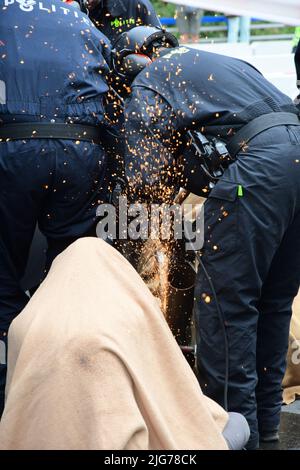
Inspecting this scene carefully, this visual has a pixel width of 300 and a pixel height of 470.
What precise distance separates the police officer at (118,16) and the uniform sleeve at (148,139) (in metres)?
2.05

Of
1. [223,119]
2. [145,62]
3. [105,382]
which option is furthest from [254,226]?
[105,382]

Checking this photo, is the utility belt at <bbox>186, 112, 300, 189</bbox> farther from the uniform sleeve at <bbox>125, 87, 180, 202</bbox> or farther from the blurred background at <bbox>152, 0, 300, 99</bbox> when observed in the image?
the blurred background at <bbox>152, 0, 300, 99</bbox>

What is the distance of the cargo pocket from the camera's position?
3295mm

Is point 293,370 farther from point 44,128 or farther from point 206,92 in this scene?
point 44,128

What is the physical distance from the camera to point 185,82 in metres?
3.35

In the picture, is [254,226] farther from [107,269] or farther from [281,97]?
[107,269]

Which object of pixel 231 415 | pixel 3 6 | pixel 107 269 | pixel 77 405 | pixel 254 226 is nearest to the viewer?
pixel 77 405

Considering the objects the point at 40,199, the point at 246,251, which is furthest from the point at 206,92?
the point at 40,199

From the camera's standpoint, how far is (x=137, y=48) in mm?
3643

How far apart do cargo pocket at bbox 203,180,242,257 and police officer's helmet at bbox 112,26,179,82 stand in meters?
0.72

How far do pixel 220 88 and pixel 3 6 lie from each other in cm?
104

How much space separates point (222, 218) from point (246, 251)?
17cm

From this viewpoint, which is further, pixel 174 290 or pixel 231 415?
pixel 174 290

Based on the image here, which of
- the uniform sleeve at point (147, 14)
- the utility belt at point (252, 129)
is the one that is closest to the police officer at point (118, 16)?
the uniform sleeve at point (147, 14)
